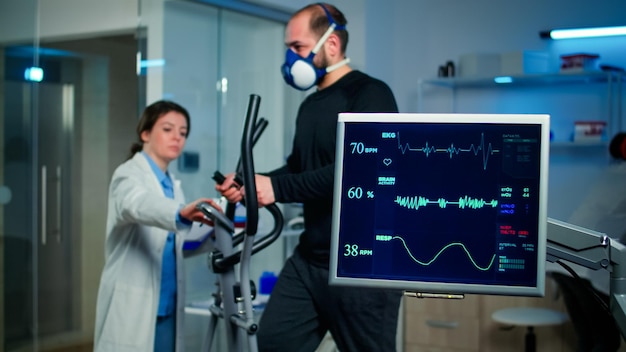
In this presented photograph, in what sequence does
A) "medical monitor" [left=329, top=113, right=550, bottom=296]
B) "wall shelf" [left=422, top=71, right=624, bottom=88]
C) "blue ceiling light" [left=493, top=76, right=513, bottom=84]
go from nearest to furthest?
1. "medical monitor" [left=329, top=113, right=550, bottom=296]
2. "wall shelf" [left=422, top=71, right=624, bottom=88]
3. "blue ceiling light" [left=493, top=76, right=513, bottom=84]

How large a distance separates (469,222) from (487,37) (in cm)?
401

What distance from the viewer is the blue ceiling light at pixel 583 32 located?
16.2ft

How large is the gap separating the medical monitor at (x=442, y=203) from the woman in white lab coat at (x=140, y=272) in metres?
1.29

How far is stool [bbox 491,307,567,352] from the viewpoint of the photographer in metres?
3.89

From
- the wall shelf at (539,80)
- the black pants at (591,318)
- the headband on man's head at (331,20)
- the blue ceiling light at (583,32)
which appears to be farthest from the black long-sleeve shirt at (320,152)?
the blue ceiling light at (583,32)

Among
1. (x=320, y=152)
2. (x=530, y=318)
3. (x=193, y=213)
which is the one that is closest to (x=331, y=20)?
(x=320, y=152)

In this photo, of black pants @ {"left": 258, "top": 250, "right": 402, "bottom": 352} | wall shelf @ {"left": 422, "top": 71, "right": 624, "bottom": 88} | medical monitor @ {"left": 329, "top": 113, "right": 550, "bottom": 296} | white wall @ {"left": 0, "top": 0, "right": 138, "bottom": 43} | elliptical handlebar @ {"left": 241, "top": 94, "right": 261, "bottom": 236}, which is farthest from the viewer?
wall shelf @ {"left": 422, "top": 71, "right": 624, "bottom": 88}

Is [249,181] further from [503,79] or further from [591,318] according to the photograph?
[503,79]

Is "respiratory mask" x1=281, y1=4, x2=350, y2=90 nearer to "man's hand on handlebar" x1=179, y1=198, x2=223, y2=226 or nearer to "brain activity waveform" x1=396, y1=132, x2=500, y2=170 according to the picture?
"man's hand on handlebar" x1=179, y1=198, x2=223, y2=226

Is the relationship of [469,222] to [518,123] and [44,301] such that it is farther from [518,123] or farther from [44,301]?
[44,301]

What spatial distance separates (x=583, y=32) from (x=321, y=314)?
3.26 m

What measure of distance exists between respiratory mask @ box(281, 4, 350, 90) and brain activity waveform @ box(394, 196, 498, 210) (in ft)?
3.31

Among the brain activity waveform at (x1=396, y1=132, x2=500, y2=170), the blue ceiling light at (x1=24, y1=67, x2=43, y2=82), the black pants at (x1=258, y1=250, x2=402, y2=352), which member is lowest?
the black pants at (x1=258, y1=250, x2=402, y2=352)

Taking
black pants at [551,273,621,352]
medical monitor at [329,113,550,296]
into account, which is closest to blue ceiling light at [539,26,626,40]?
black pants at [551,273,621,352]
